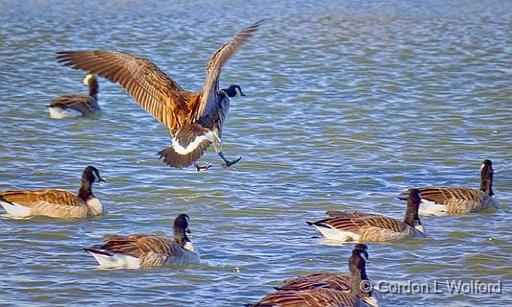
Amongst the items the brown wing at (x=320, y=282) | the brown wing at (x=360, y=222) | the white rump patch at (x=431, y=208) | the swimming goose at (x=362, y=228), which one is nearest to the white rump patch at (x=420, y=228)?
the swimming goose at (x=362, y=228)

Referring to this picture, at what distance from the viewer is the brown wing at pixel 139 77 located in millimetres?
11391

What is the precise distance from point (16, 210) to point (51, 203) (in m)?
0.34

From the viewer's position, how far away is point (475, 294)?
908cm

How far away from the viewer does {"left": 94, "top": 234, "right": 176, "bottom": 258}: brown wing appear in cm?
957

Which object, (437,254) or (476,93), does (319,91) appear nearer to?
(476,93)

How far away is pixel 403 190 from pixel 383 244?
2.30 m

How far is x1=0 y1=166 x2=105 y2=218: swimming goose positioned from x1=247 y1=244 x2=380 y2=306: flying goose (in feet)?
11.7

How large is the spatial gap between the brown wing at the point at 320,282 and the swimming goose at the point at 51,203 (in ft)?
12.1

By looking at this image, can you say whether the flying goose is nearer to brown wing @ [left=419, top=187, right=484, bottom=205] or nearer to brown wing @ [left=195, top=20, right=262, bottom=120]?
brown wing @ [left=195, top=20, right=262, bottom=120]

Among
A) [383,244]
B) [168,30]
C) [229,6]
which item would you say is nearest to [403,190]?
[383,244]

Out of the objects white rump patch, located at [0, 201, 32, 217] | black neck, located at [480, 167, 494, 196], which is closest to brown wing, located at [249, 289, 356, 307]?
→ white rump patch, located at [0, 201, 32, 217]

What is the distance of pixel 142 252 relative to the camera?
9.65 m

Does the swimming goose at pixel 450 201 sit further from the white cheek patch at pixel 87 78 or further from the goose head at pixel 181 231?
the white cheek patch at pixel 87 78

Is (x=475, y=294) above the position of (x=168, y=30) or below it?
below
